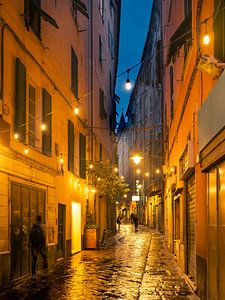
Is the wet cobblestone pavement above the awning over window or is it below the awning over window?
below

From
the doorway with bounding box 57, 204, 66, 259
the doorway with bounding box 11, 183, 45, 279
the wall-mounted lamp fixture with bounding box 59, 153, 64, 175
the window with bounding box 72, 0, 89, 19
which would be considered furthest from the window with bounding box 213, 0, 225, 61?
the window with bounding box 72, 0, 89, 19

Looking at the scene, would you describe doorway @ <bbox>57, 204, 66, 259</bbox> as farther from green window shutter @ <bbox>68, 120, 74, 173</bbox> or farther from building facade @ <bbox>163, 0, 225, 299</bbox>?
building facade @ <bbox>163, 0, 225, 299</bbox>

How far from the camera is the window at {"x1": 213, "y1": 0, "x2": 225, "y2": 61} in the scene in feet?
26.2

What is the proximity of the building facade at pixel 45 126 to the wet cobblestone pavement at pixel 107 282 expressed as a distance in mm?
732

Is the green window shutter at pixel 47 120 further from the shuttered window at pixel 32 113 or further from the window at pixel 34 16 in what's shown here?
the window at pixel 34 16

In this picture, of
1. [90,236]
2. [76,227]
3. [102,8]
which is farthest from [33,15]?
[102,8]

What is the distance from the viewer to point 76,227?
2427 cm

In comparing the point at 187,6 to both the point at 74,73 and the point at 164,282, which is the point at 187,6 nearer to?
the point at 164,282

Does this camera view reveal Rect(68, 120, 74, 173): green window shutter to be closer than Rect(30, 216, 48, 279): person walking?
No

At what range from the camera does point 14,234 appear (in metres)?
13.7

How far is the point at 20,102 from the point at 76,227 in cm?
1138

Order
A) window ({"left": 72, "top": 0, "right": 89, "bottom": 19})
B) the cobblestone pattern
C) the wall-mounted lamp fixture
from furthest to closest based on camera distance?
window ({"left": 72, "top": 0, "right": 89, "bottom": 19}), the wall-mounted lamp fixture, the cobblestone pattern

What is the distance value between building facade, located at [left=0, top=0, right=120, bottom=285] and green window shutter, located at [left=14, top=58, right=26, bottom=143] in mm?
25

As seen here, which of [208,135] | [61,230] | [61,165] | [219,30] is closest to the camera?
[219,30]
